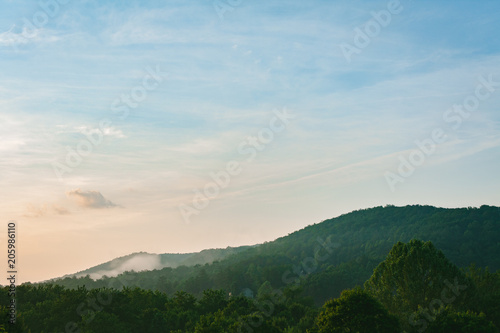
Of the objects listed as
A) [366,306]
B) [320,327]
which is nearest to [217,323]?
[320,327]

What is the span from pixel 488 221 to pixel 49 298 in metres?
188

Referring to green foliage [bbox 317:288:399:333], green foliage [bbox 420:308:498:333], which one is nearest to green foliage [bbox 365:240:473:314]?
green foliage [bbox 420:308:498:333]

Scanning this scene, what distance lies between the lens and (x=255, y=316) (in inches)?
1906

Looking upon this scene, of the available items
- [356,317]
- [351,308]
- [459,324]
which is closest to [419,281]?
[459,324]

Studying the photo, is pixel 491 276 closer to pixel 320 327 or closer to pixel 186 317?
pixel 320 327

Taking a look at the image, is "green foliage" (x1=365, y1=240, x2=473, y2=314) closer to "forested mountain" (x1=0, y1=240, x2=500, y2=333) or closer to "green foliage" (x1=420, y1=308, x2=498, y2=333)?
"forested mountain" (x1=0, y1=240, x2=500, y2=333)

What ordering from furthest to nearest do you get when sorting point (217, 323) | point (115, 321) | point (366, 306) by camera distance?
point (115, 321) < point (217, 323) < point (366, 306)

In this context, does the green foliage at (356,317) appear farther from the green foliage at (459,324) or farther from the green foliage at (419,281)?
the green foliage at (419,281)

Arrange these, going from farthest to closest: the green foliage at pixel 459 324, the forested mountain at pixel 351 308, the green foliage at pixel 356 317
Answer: the forested mountain at pixel 351 308, the green foliage at pixel 459 324, the green foliage at pixel 356 317

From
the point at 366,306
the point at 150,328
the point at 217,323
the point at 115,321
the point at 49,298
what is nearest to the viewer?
the point at 366,306

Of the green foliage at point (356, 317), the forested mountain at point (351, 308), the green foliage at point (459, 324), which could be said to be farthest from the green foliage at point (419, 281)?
the green foliage at point (356, 317)

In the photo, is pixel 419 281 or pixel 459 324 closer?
pixel 459 324

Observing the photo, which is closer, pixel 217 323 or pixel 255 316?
pixel 255 316

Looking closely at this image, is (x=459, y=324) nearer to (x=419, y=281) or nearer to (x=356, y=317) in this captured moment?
(x=356, y=317)
